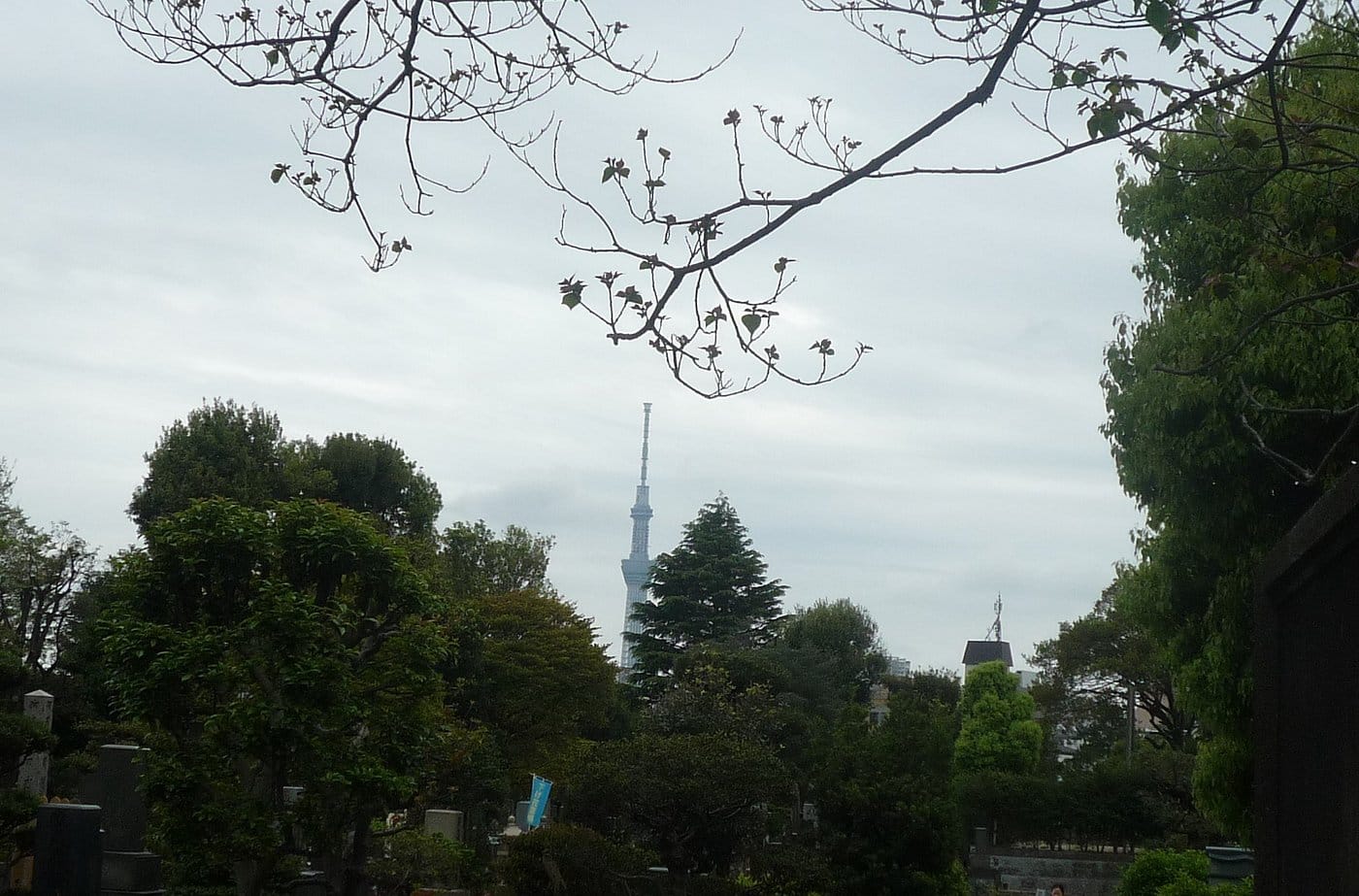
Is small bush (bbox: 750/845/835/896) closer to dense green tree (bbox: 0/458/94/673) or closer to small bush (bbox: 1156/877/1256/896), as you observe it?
small bush (bbox: 1156/877/1256/896)

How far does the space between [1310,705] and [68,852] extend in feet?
26.0

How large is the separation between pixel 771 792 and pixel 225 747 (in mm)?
6503

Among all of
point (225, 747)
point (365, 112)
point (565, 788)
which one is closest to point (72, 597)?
point (565, 788)

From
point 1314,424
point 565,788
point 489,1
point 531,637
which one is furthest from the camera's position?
point 531,637

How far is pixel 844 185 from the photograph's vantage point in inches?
151

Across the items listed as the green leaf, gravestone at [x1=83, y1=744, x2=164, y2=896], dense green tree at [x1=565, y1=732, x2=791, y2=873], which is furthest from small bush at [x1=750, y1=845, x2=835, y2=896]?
the green leaf

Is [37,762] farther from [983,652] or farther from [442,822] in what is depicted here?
[983,652]

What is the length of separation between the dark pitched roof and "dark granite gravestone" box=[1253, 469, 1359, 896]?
57.9m

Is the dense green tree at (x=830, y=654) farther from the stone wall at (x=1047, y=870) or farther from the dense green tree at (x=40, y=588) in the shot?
the dense green tree at (x=40, y=588)

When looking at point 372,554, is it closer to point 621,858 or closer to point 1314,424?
point 621,858

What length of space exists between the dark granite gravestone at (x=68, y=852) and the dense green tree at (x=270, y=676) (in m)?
2.99

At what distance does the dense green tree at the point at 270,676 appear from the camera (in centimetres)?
1276

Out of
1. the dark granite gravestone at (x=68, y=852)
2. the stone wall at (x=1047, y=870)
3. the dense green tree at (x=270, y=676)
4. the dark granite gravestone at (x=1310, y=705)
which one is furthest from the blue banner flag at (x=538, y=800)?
the dark granite gravestone at (x=1310, y=705)

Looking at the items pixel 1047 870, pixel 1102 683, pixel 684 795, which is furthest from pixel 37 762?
pixel 1102 683
